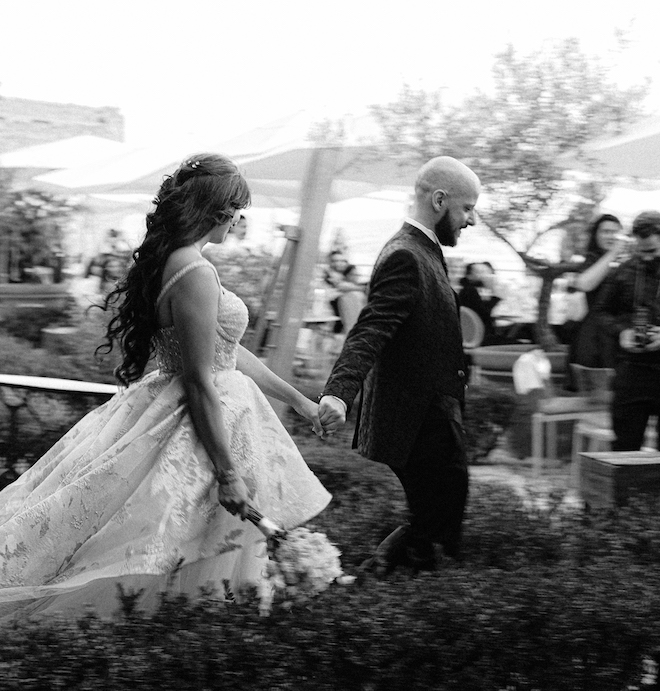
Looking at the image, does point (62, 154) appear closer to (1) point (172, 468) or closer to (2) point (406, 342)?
(2) point (406, 342)

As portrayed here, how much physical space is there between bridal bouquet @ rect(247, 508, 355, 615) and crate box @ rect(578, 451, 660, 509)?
1624 millimetres

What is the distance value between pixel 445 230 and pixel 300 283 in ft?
10.4

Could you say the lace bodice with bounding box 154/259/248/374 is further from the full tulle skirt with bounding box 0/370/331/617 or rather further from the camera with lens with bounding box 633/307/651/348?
the camera with lens with bounding box 633/307/651/348

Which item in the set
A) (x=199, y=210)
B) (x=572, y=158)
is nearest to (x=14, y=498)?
(x=199, y=210)

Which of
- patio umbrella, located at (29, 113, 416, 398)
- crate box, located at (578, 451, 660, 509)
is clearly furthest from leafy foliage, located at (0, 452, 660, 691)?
patio umbrella, located at (29, 113, 416, 398)

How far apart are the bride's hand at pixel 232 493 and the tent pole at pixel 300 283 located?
337 centimetres

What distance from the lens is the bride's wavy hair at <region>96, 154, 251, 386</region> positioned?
3.42m

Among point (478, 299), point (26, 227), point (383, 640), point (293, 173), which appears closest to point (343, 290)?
point (478, 299)

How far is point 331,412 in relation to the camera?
12.2 feet

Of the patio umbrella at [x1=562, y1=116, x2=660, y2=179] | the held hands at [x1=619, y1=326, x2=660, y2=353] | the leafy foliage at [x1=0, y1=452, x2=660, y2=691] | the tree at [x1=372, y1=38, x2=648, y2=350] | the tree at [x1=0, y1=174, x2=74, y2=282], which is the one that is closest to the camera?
the leafy foliage at [x1=0, y1=452, x2=660, y2=691]

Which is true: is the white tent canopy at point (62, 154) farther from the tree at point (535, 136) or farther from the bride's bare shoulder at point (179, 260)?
the bride's bare shoulder at point (179, 260)

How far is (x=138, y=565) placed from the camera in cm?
334

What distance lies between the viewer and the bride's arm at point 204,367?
336 centimetres

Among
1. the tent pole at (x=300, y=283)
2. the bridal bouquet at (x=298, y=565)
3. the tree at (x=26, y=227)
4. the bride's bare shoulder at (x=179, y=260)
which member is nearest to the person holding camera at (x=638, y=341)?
the tent pole at (x=300, y=283)
